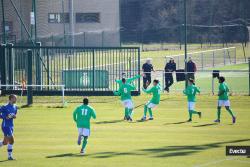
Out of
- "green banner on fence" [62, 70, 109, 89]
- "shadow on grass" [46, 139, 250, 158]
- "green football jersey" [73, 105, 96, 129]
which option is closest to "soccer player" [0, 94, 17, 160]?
"shadow on grass" [46, 139, 250, 158]

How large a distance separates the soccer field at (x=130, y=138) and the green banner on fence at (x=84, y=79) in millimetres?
4794

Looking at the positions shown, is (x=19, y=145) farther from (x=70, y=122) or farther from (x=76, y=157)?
(x=70, y=122)

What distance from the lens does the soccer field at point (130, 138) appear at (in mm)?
19719

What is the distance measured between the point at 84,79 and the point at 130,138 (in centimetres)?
1541

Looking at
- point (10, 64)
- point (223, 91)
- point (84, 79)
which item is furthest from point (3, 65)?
point (223, 91)

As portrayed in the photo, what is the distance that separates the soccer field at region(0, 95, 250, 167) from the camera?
1972 cm

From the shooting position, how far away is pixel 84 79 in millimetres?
39062

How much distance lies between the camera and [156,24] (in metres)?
76.4

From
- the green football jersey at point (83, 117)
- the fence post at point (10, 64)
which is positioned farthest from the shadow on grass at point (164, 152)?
the fence post at point (10, 64)

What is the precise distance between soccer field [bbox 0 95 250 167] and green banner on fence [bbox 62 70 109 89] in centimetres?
479

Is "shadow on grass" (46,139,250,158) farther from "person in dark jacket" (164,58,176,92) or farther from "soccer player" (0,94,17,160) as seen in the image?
"person in dark jacket" (164,58,176,92)

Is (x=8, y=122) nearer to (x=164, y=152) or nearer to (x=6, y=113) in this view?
(x=6, y=113)

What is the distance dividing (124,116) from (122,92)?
3.87 ft

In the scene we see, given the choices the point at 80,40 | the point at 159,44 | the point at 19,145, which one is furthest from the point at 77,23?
the point at 19,145
